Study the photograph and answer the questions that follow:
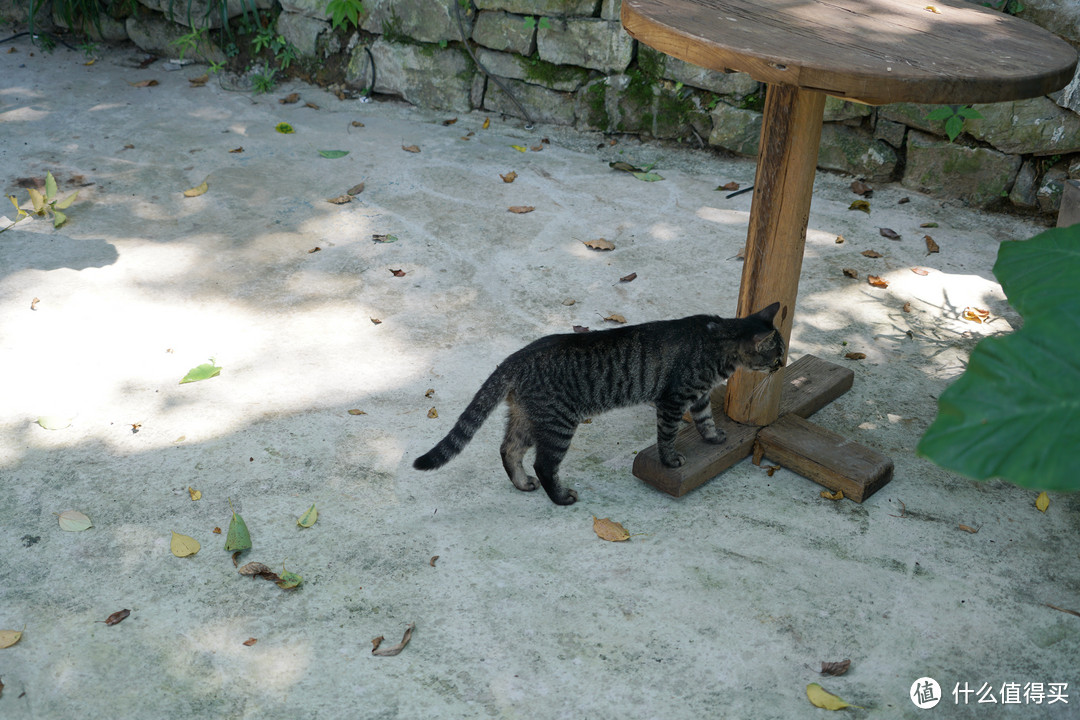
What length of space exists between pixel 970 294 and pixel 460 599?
326 centimetres

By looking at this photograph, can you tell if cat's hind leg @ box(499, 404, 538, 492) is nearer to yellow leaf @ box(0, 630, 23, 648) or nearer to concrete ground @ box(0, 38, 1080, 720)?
concrete ground @ box(0, 38, 1080, 720)

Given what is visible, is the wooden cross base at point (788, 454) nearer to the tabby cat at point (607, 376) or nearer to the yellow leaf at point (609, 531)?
the tabby cat at point (607, 376)

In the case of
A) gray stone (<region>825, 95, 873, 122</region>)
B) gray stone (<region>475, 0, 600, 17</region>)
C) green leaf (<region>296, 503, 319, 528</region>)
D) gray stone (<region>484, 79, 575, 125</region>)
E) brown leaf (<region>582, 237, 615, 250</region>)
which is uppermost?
gray stone (<region>475, 0, 600, 17</region>)

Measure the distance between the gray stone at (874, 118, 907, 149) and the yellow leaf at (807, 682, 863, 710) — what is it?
4129 millimetres

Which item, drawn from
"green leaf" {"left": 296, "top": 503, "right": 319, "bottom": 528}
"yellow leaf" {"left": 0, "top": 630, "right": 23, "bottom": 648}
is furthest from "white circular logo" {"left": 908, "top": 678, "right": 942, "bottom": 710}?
"yellow leaf" {"left": 0, "top": 630, "right": 23, "bottom": 648}

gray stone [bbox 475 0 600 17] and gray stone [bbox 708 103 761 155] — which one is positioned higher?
gray stone [bbox 475 0 600 17]

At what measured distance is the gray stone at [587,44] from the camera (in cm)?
602

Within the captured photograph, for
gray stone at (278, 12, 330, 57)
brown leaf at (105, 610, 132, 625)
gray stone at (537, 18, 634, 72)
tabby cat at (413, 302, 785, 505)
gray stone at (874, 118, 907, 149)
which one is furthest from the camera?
gray stone at (278, 12, 330, 57)

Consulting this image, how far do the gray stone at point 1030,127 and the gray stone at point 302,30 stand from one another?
16.1ft

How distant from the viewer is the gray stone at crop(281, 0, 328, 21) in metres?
6.87

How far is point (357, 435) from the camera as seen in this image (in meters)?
3.46

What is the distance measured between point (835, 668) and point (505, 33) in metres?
5.17

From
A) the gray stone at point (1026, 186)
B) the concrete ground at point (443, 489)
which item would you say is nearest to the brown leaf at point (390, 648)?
the concrete ground at point (443, 489)

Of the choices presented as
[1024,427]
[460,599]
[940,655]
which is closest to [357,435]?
[460,599]
